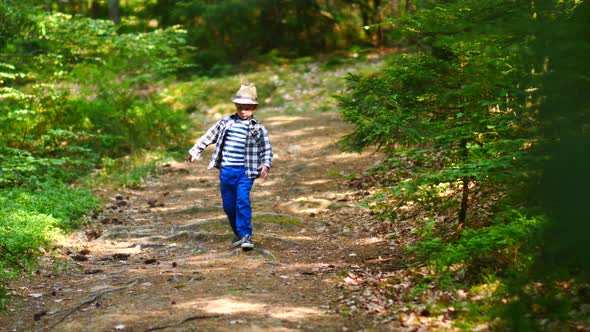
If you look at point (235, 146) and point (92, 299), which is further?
point (235, 146)

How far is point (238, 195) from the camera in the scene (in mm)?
7266

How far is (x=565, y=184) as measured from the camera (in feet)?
10.2

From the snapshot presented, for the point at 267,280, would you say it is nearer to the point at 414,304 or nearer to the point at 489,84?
the point at 414,304

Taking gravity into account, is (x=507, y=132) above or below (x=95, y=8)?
below

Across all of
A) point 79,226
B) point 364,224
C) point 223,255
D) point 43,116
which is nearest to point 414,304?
point 223,255

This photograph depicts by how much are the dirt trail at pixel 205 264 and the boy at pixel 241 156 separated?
0.57 metres

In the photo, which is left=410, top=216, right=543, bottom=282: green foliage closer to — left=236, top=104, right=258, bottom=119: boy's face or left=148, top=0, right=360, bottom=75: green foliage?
left=236, top=104, right=258, bottom=119: boy's face

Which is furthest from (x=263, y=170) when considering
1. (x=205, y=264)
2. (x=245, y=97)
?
(x=205, y=264)

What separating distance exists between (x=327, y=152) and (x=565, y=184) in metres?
10.2

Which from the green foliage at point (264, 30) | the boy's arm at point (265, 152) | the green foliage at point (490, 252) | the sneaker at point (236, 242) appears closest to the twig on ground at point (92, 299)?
the sneaker at point (236, 242)

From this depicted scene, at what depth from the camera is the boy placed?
727 centimetres

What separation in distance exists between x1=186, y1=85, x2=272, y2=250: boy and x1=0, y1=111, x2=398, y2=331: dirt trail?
1.86ft

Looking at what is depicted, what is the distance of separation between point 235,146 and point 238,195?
64 cm

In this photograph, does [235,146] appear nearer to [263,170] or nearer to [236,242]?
[263,170]
